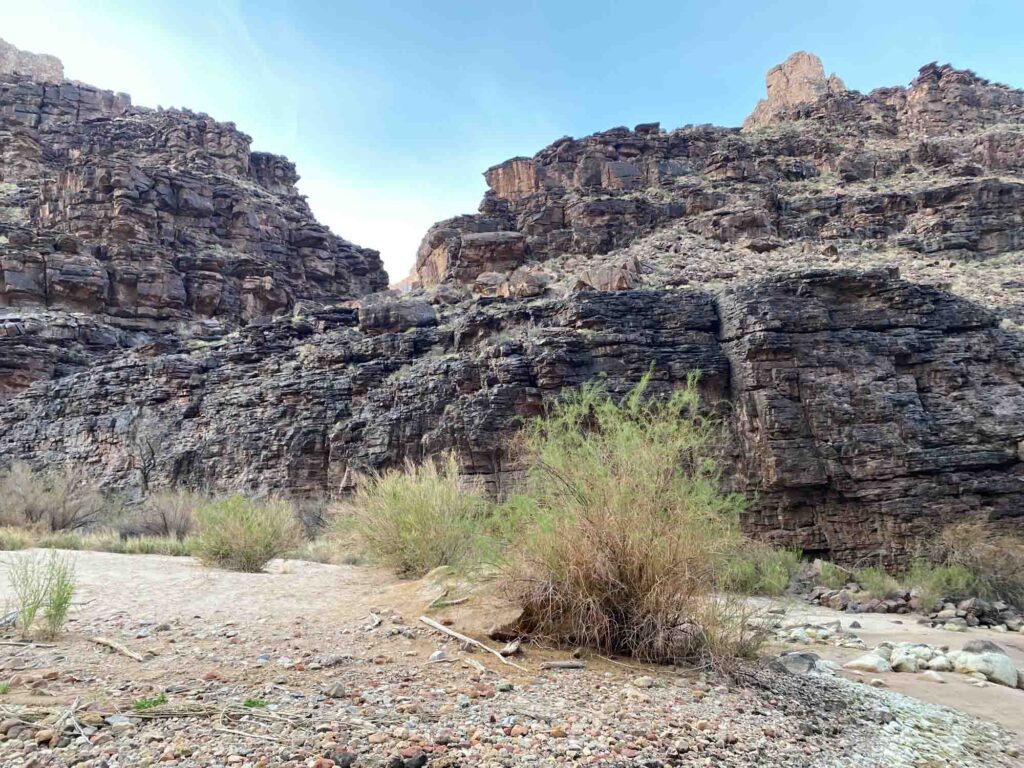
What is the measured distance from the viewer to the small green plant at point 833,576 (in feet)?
45.9

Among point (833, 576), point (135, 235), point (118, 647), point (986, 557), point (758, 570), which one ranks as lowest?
point (833, 576)

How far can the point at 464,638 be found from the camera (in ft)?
14.4

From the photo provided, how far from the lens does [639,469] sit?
4.71 meters

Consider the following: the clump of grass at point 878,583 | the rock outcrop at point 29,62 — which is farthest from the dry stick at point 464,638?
the rock outcrop at point 29,62

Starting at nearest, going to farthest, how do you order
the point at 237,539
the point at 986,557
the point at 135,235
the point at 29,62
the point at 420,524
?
the point at 420,524 → the point at 237,539 → the point at 986,557 → the point at 135,235 → the point at 29,62

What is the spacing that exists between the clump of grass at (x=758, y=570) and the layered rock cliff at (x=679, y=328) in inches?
68.0

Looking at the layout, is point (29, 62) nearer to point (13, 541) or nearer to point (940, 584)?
point (13, 541)

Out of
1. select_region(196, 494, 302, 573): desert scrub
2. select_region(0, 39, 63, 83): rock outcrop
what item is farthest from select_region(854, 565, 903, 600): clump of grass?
select_region(0, 39, 63, 83): rock outcrop

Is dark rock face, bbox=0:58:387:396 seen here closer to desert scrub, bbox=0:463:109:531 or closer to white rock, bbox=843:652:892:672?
desert scrub, bbox=0:463:109:531

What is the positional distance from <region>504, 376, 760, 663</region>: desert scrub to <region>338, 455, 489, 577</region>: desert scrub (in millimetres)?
1852

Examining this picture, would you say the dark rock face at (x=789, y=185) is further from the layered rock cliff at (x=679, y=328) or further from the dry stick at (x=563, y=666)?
the dry stick at (x=563, y=666)

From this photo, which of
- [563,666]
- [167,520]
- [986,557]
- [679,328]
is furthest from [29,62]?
[986,557]

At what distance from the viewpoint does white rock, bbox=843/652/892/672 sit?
5.89 meters

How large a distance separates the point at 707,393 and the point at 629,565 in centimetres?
1406
